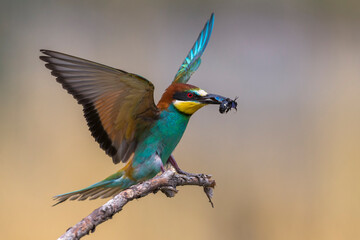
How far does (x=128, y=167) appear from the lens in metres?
1.33

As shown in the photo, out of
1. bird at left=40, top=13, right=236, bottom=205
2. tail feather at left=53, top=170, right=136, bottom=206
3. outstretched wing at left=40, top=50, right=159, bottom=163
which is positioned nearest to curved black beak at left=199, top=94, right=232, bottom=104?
bird at left=40, top=13, right=236, bottom=205

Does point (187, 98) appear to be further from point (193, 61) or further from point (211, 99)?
point (193, 61)

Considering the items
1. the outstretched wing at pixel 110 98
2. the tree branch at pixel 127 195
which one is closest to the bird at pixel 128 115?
the outstretched wing at pixel 110 98

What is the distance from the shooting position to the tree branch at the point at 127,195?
2.48 ft

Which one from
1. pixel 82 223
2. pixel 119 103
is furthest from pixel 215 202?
pixel 82 223

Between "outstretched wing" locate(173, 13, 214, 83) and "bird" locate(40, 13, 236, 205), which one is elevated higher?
"outstretched wing" locate(173, 13, 214, 83)

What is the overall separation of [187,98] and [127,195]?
0.44 meters

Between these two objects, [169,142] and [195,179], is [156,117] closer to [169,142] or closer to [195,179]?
[169,142]

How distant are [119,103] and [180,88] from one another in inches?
6.1

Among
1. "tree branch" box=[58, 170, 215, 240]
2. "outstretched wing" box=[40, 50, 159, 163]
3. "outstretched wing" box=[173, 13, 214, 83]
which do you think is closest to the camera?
"tree branch" box=[58, 170, 215, 240]

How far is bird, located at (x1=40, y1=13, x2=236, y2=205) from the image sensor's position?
116 cm

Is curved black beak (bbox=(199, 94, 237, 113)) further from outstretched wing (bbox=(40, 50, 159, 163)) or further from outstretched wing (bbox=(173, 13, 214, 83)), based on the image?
outstretched wing (bbox=(173, 13, 214, 83))

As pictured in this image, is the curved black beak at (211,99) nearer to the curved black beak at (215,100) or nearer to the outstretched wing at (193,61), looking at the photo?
the curved black beak at (215,100)

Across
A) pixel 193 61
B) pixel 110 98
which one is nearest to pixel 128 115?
pixel 110 98
